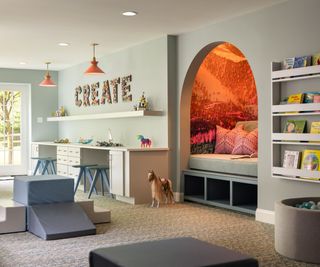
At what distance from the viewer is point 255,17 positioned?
19.0ft

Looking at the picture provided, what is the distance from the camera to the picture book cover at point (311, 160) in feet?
15.9

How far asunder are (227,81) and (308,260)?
436 cm

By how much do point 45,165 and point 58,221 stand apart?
16.6 ft

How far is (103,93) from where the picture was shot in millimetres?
9078

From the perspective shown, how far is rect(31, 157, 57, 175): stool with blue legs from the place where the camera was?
973 cm

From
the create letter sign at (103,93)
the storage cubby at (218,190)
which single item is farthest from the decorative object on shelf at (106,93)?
the storage cubby at (218,190)

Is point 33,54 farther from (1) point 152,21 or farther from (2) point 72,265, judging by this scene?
(2) point 72,265

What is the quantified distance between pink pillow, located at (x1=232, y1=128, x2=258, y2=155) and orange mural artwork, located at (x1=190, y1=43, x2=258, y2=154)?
541 mm

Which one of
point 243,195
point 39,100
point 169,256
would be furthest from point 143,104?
point 169,256

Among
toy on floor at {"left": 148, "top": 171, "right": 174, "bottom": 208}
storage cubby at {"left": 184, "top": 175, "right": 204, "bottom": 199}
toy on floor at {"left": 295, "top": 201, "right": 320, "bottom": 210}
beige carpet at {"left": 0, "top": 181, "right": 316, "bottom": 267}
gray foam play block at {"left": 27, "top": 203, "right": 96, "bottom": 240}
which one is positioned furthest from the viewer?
storage cubby at {"left": 184, "top": 175, "right": 204, "bottom": 199}

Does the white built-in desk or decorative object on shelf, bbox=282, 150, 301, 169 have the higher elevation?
decorative object on shelf, bbox=282, 150, 301, 169

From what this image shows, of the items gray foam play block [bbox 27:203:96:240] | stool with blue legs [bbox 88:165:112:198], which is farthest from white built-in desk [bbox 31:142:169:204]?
gray foam play block [bbox 27:203:96:240]

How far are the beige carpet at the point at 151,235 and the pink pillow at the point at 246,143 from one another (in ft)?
3.39

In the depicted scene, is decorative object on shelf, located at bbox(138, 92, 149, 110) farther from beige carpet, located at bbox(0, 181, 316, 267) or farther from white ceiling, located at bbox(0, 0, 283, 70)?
beige carpet, located at bbox(0, 181, 316, 267)
